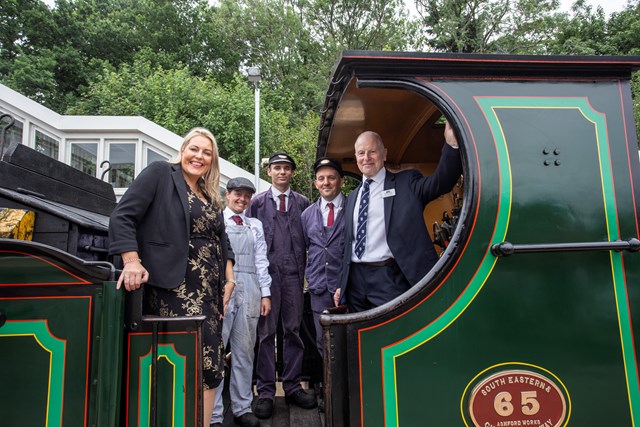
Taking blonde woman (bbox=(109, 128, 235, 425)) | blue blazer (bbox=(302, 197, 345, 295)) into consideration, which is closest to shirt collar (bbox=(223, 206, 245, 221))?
blue blazer (bbox=(302, 197, 345, 295))

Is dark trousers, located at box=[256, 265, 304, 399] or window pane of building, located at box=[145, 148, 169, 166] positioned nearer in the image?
dark trousers, located at box=[256, 265, 304, 399]

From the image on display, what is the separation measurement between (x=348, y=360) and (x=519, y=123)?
1226 mm

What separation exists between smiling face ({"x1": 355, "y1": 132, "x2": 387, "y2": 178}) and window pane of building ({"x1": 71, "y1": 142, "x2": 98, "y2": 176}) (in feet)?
33.3

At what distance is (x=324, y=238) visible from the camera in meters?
3.24

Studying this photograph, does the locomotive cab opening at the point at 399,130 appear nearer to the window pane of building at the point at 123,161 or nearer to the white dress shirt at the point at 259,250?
the white dress shirt at the point at 259,250

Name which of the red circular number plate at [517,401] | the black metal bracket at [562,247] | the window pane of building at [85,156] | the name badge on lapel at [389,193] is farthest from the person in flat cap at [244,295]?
the window pane of building at [85,156]

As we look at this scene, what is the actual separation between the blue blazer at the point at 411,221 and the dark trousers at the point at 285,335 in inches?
40.0

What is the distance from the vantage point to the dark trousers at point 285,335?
314 centimetres

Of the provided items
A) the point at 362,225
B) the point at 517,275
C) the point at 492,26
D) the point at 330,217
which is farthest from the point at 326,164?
the point at 492,26

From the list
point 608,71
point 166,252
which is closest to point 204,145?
point 166,252

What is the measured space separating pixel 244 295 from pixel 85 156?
31.9ft

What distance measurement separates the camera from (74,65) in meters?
21.8

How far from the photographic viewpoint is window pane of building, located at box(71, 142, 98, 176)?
10711mm

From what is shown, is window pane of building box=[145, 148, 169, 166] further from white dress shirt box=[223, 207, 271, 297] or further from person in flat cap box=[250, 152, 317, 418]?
white dress shirt box=[223, 207, 271, 297]
